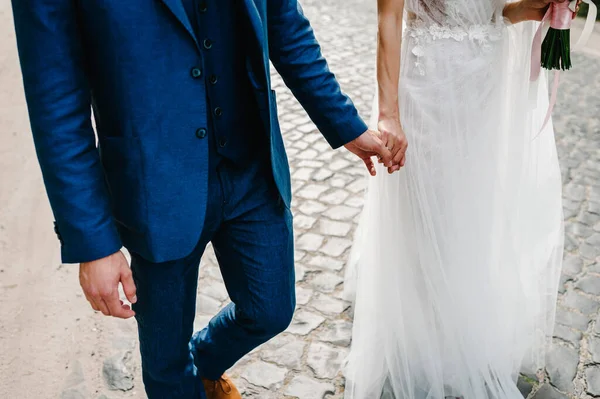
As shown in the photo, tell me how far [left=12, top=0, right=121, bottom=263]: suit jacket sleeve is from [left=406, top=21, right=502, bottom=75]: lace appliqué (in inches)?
52.7

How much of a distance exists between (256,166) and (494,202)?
1161 mm

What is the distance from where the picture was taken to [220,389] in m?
2.59

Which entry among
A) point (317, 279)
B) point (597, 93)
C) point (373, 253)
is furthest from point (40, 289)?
point (597, 93)

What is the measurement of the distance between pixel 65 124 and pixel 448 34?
1509mm

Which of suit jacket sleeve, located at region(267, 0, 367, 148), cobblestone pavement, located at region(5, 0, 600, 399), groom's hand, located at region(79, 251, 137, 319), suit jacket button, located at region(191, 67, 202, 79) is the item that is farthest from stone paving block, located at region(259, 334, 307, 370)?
suit jacket button, located at region(191, 67, 202, 79)

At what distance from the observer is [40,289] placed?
11.2 feet

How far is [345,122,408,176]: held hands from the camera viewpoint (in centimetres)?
223

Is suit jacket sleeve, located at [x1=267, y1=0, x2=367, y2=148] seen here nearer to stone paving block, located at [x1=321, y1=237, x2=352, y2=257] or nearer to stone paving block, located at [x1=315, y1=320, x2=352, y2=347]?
stone paving block, located at [x1=315, y1=320, x2=352, y2=347]

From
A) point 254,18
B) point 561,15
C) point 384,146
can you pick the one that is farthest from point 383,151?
point 561,15

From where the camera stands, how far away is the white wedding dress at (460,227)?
2.47 m

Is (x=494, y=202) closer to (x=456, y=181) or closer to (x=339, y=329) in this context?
(x=456, y=181)

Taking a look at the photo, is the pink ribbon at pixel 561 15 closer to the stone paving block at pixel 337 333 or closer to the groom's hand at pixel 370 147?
the groom's hand at pixel 370 147

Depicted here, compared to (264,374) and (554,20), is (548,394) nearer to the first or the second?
(264,374)

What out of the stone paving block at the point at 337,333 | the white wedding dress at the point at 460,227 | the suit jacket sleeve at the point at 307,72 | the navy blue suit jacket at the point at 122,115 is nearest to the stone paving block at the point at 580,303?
the white wedding dress at the point at 460,227
